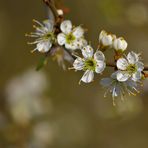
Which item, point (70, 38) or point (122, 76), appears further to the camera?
point (70, 38)

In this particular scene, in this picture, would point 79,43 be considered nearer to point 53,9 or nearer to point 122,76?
point 53,9

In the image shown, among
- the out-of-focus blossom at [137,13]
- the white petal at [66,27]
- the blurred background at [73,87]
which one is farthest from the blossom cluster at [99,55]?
the out-of-focus blossom at [137,13]

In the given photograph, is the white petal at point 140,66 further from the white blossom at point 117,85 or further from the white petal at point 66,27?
the white petal at point 66,27

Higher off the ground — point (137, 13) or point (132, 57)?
point (137, 13)

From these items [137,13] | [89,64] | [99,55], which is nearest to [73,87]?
[137,13]

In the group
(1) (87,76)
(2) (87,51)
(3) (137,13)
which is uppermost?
(3) (137,13)

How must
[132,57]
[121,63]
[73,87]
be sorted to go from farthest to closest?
[73,87] → [132,57] → [121,63]

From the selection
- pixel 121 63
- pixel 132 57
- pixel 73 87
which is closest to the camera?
pixel 121 63
